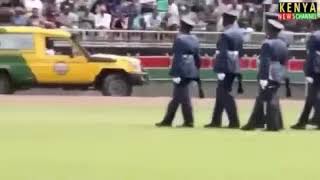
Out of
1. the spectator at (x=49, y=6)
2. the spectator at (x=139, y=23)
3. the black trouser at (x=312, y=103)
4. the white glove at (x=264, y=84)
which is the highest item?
the spectator at (x=49, y=6)

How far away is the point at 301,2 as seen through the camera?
30.8 m

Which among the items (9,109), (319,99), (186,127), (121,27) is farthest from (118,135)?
(121,27)

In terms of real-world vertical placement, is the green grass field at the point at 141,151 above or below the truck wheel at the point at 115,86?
above

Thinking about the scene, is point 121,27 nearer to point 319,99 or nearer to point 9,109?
point 9,109

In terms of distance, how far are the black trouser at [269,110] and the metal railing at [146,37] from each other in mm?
13505

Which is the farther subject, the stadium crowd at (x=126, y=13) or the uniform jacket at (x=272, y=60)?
the stadium crowd at (x=126, y=13)

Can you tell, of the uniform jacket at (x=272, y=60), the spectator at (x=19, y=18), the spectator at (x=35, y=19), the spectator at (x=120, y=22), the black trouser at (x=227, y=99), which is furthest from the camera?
the spectator at (x=120, y=22)

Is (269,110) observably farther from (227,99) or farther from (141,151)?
(141,151)

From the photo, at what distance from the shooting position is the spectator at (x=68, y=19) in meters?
31.2

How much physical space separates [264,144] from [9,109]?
8413mm

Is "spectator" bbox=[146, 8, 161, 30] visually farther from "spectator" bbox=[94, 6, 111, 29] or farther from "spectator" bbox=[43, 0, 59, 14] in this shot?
"spectator" bbox=[43, 0, 59, 14]

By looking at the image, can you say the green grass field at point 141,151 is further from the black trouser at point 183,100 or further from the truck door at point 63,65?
the truck door at point 63,65

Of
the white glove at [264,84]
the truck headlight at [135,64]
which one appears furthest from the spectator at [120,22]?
the white glove at [264,84]

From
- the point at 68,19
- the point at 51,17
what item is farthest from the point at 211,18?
the point at 51,17
